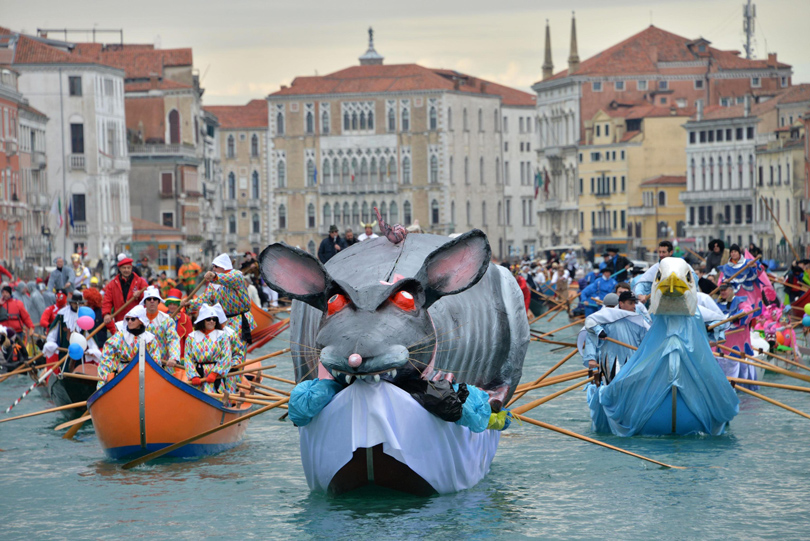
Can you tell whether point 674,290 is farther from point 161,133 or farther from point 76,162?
point 161,133

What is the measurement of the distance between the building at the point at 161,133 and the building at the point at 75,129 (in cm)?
1038

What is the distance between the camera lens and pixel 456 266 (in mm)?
10039

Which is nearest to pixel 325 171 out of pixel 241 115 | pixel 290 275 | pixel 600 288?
pixel 241 115

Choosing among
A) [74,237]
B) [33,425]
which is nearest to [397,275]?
[33,425]

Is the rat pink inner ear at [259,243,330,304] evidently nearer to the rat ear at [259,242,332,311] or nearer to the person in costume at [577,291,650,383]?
the rat ear at [259,242,332,311]

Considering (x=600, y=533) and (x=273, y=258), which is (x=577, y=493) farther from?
(x=273, y=258)

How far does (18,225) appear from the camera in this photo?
60.7 m

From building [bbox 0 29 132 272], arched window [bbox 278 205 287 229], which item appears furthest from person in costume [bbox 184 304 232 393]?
arched window [bbox 278 205 287 229]

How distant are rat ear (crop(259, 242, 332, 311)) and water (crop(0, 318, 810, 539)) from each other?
1.36 metres

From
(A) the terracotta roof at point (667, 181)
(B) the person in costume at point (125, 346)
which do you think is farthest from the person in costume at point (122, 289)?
(A) the terracotta roof at point (667, 181)

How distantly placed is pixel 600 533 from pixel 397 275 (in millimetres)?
2212

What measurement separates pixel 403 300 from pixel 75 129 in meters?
63.5

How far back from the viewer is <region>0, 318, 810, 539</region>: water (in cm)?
1048

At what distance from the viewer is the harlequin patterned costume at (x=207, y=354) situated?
Result: 13.9 metres
